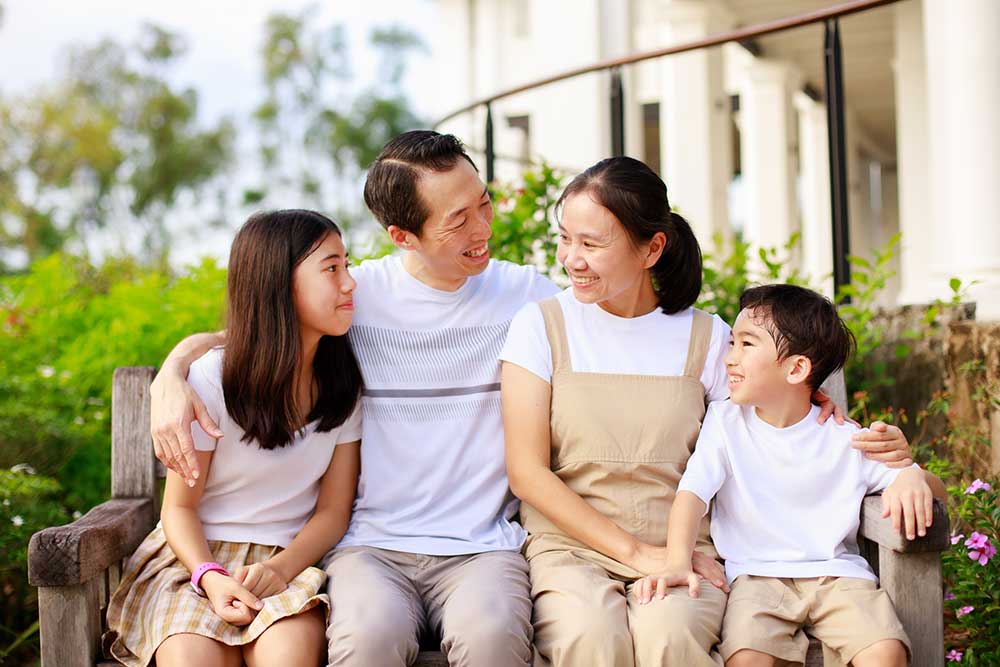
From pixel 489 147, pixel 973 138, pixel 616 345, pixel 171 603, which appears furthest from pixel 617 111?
pixel 171 603

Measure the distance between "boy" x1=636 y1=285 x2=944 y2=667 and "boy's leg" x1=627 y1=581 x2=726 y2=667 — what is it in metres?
0.03

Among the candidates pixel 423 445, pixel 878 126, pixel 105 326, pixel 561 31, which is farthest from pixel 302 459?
pixel 878 126

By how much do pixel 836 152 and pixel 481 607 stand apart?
247 cm

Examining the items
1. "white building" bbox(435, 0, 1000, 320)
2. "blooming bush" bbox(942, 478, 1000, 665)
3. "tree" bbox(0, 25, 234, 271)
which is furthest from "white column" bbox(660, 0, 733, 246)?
"tree" bbox(0, 25, 234, 271)

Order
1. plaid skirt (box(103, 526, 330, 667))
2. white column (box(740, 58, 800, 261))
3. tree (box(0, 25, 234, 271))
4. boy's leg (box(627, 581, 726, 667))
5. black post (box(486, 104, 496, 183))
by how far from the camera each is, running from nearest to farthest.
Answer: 1. boy's leg (box(627, 581, 726, 667))
2. plaid skirt (box(103, 526, 330, 667))
3. black post (box(486, 104, 496, 183))
4. white column (box(740, 58, 800, 261))
5. tree (box(0, 25, 234, 271))

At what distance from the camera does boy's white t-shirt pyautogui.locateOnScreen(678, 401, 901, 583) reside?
2234mm

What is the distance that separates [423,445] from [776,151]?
7.96 meters

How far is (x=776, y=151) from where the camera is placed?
9703mm

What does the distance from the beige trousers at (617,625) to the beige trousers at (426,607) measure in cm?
6

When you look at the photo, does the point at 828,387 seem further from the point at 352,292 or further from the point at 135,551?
the point at 135,551

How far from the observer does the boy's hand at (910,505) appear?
6.61ft

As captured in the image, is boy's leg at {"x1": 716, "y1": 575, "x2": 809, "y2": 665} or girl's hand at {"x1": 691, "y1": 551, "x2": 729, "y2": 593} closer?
boy's leg at {"x1": 716, "y1": 575, "x2": 809, "y2": 665}

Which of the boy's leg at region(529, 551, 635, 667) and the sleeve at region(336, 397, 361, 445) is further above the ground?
the sleeve at region(336, 397, 361, 445)

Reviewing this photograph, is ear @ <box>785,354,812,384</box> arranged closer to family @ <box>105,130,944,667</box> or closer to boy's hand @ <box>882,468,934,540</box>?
family @ <box>105,130,944,667</box>
